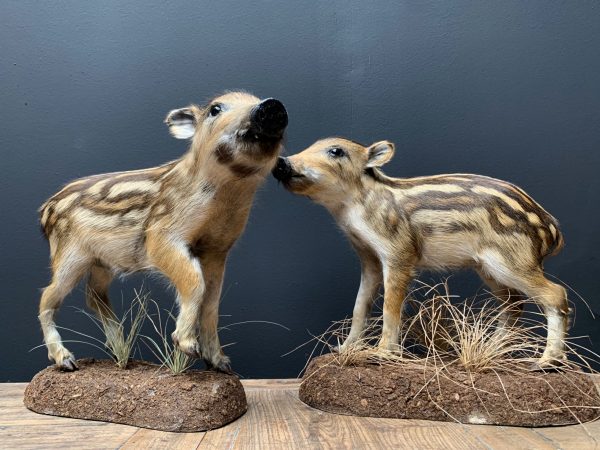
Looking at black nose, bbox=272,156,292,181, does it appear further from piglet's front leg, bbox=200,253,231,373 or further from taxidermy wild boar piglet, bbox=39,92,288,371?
piglet's front leg, bbox=200,253,231,373

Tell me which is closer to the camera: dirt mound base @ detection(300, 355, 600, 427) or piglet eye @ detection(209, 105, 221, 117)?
dirt mound base @ detection(300, 355, 600, 427)

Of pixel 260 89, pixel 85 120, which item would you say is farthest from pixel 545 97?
pixel 85 120

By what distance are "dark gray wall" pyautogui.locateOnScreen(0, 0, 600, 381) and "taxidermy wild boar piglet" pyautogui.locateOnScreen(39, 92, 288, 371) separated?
0.51 meters

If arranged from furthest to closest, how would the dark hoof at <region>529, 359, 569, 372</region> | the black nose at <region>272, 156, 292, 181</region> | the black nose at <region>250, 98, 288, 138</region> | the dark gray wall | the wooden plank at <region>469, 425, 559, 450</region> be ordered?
the dark gray wall
the black nose at <region>272, 156, 292, 181</region>
the dark hoof at <region>529, 359, 569, 372</region>
the black nose at <region>250, 98, 288, 138</region>
the wooden plank at <region>469, 425, 559, 450</region>

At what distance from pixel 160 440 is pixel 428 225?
0.98m

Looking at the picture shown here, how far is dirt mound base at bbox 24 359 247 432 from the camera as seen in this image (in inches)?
58.5

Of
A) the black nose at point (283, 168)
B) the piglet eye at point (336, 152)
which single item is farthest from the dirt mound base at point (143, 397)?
the piglet eye at point (336, 152)

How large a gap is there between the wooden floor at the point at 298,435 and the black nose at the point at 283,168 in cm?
71

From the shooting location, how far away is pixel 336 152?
5.87ft

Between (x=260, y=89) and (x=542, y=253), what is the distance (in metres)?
1.24

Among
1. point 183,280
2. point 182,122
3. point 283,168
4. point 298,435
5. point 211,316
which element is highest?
point 182,122

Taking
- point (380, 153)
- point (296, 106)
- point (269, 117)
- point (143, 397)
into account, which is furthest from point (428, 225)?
point (143, 397)

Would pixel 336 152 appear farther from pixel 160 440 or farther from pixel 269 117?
pixel 160 440

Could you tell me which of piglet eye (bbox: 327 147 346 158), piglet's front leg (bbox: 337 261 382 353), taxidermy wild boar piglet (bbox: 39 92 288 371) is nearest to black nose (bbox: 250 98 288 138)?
taxidermy wild boar piglet (bbox: 39 92 288 371)
